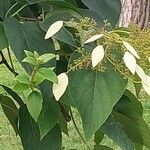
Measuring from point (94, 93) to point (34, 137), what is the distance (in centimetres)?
20

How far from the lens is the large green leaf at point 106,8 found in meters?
0.90

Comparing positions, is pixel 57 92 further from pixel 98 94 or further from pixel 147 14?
pixel 147 14

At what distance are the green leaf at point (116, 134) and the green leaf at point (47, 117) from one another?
110 mm

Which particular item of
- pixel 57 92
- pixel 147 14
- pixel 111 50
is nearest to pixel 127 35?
pixel 111 50

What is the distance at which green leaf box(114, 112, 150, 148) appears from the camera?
39.2 inches

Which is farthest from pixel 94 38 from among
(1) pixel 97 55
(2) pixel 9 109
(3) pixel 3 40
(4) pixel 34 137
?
(2) pixel 9 109

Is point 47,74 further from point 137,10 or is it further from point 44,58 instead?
point 137,10

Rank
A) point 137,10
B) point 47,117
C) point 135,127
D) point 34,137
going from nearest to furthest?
point 47,117 < point 34,137 < point 135,127 < point 137,10

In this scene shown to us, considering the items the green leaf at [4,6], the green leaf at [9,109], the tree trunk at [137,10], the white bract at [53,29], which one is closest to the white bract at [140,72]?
the white bract at [53,29]

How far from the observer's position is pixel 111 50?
755mm

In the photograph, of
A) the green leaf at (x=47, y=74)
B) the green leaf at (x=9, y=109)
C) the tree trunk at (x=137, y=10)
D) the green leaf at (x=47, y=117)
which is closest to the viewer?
the green leaf at (x=47, y=74)

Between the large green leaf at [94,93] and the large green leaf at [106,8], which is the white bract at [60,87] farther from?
the large green leaf at [106,8]

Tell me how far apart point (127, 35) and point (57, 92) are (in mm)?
137

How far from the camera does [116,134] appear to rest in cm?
89
